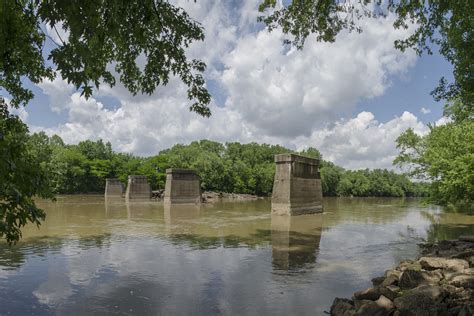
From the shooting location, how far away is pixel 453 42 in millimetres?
13484

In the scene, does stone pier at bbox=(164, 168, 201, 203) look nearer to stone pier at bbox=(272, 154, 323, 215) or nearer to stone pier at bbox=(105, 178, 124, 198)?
stone pier at bbox=(272, 154, 323, 215)

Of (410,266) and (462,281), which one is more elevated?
(462,281)

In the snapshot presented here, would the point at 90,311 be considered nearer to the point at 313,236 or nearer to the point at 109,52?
the point at 109,52

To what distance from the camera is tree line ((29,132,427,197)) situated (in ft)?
248

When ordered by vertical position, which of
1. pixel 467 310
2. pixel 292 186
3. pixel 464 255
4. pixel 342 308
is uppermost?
pixel 292 186

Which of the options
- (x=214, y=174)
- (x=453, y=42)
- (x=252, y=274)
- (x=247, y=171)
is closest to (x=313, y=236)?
(x=252, y=274)

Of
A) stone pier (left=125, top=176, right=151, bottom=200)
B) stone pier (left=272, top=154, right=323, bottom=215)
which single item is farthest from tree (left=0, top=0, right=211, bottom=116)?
stone pier (left=125, top=176, right=151, bottom=200)

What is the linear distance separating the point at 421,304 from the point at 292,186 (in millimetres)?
22092

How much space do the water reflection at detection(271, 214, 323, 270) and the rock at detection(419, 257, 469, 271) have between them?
3.31 meters

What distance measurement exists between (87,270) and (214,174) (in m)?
67.3

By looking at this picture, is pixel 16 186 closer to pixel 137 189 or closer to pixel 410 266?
pixel 410 266

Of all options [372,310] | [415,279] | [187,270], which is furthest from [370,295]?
[187,270]

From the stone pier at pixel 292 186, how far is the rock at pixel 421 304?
21099mm

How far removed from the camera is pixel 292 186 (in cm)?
2823
